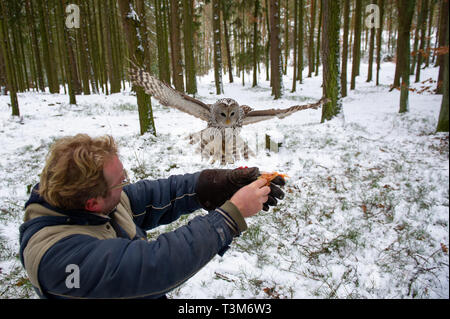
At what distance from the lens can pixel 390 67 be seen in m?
30.7

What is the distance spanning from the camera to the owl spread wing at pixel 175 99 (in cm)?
244

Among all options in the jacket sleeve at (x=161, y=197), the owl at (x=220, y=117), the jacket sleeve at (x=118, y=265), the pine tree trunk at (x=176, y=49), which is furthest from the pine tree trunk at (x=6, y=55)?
the jacket sleeve at (x=118, y=265)

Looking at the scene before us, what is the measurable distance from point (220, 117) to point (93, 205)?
4.63 feet

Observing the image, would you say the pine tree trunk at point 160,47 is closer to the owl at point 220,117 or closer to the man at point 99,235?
the owl at point 220,117

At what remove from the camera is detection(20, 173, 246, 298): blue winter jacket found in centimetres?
106

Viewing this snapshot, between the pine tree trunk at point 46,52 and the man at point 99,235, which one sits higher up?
the pine tree trunk at point 46,52

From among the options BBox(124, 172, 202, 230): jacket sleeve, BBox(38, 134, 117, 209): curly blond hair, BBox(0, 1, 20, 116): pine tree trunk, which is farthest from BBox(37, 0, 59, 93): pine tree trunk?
BBox(38, 134, 117, 209): curly blond hair

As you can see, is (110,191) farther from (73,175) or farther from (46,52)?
(46,52)

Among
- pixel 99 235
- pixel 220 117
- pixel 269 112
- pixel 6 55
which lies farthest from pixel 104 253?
pixel 6 55

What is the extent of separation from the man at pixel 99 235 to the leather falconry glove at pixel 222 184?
28 centimetres

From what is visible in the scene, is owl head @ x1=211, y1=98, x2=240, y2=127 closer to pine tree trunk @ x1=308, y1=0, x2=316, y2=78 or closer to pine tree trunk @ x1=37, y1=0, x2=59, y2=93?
pine tree trunk @ x1=37, y1=0, x2=59, y2=93

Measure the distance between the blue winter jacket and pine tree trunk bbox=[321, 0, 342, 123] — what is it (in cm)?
830

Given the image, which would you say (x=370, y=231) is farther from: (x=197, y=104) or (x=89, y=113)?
(x=89, y=113)

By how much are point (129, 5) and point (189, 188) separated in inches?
257
